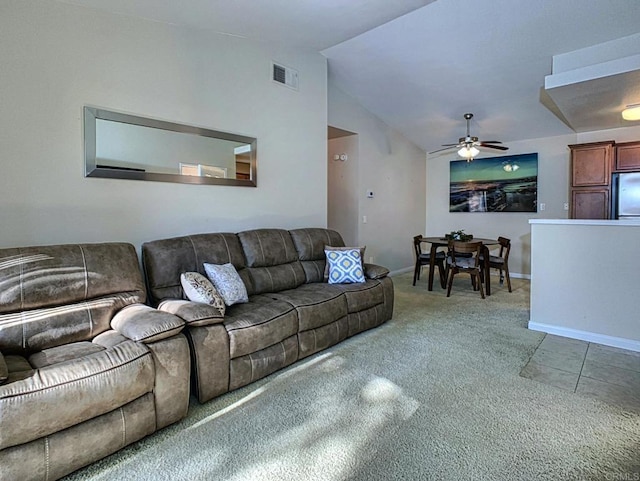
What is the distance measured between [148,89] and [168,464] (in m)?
2.77

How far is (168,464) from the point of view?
1667 millimetres

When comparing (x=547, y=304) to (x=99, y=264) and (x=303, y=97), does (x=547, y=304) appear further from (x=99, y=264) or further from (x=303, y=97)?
(x=99, y=264)

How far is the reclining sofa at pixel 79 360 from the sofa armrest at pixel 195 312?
0.33 ft

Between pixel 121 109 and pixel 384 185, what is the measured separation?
441 cm

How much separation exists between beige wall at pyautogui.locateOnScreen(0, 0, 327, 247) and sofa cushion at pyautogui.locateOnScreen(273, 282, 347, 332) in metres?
1.08

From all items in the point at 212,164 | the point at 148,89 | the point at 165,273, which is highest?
the point at 148,89

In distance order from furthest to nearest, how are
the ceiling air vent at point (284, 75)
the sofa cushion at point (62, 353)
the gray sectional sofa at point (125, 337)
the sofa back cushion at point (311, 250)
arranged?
the ceiling air vent at point (284, 75)
the sofa back cushion at point (311, 250)
the sofa cushion at point (62, 353)
the gray sectional sofa at point (125, 337)

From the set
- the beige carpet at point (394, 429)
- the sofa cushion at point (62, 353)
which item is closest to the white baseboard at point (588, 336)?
the beige carpet at point (394, 429)

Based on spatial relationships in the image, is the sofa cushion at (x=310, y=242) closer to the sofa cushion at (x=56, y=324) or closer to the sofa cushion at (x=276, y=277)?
the sofa cushion at (x=276, y=277)

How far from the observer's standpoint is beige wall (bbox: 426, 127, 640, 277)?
19.1 feet

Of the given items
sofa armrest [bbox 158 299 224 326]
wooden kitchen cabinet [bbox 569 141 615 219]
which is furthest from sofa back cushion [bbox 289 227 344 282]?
wooden kitchen cabinet [bbox 569 141 615 219]

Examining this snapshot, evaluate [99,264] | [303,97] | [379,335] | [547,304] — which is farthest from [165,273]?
[547,304]

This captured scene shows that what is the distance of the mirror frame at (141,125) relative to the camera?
263 centimetres

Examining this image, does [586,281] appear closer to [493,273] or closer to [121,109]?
[493,273]
